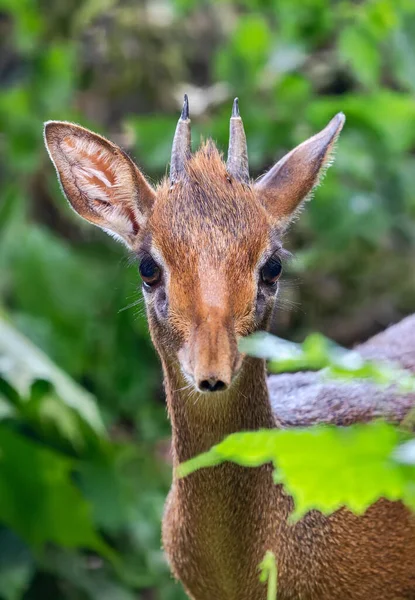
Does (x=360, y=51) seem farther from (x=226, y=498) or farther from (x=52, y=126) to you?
(x=226, y=498)

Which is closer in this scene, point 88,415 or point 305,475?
point 305,475

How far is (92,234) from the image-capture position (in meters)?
7.66

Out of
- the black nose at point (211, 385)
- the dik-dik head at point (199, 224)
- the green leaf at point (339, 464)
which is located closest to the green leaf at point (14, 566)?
the dik-dik head at point (199, 224)

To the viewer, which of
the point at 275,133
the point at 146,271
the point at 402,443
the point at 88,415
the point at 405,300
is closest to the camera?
the point at 402,443

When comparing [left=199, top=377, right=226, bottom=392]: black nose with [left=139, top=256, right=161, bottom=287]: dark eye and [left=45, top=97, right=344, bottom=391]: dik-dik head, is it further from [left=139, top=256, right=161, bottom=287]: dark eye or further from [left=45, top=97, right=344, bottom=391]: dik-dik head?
[left=139, top=256, right=161, bottom=287]: dark eye

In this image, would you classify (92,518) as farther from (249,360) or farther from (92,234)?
(92,234)

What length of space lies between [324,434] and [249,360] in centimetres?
184

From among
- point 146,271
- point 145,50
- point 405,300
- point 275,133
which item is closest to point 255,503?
point 146,271

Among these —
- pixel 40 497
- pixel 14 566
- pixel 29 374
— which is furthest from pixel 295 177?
pixel 14 566

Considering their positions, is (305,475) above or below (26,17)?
below

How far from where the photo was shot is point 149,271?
3.18 metres

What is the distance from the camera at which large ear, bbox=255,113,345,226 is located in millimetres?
3393

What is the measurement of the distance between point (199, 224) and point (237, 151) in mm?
383

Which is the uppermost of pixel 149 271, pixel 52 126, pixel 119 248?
pixel 119 248
